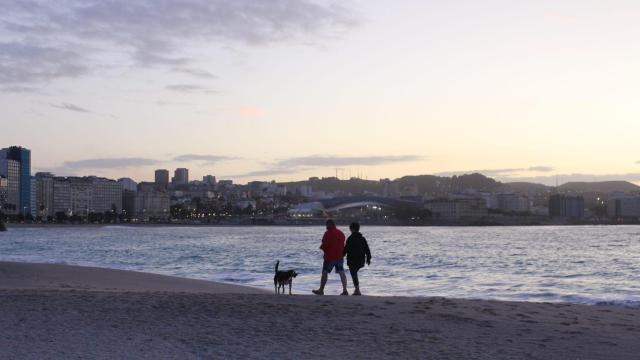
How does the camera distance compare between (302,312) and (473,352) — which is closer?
(473,352)

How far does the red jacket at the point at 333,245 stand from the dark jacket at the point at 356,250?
0.41 ft

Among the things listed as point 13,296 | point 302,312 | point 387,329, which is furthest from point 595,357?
point 13,296

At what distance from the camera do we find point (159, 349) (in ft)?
25.9

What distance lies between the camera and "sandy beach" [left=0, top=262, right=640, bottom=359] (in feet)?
26.4

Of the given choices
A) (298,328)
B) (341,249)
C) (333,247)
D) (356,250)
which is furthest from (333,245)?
(298,328)

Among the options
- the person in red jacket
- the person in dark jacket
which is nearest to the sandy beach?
the person in dark jacket

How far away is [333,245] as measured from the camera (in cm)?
1448

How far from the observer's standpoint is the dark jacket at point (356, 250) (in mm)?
14438

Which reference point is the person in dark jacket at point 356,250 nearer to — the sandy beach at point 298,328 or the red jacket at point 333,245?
the red jacket at point 333,245

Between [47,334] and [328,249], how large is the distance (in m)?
6.85

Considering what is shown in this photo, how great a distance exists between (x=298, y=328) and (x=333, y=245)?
4.99 m

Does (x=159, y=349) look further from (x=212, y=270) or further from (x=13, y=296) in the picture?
(x=212, y=270)

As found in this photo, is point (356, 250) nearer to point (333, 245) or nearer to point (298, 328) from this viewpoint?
point (333, 245)

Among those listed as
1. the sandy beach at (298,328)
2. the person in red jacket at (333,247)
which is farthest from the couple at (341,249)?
the sandy beach at (298,328)
